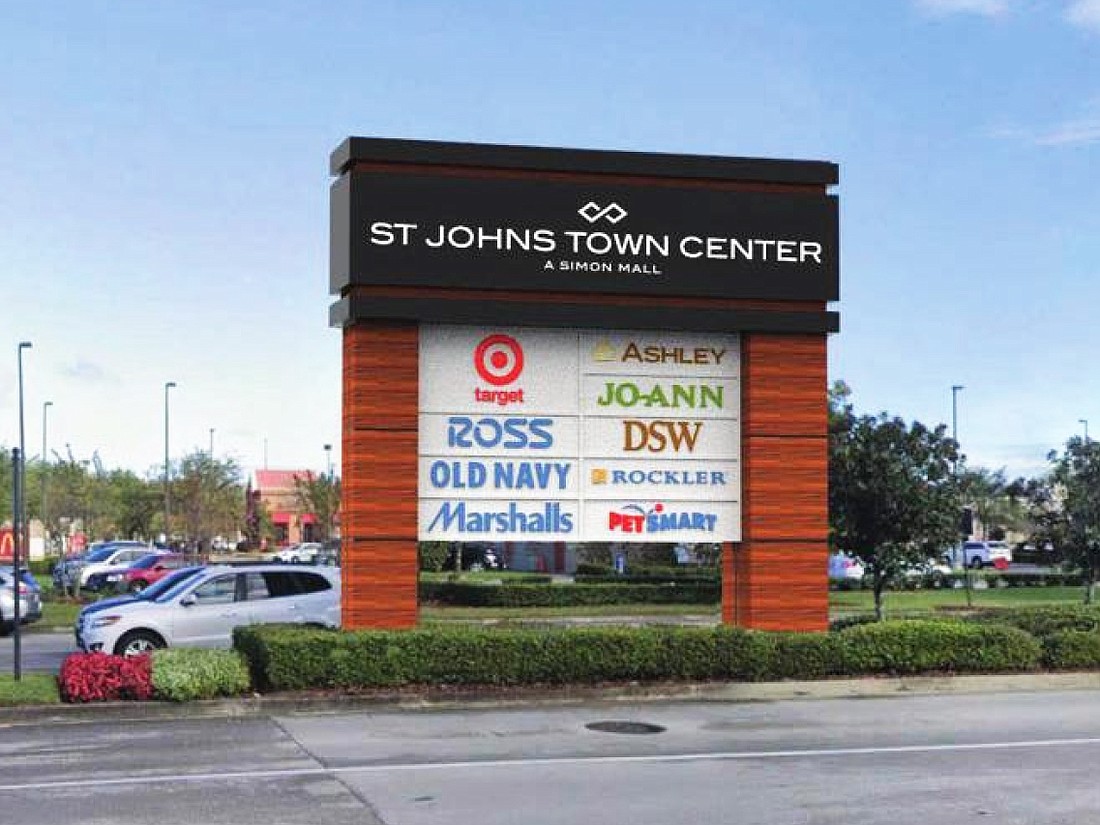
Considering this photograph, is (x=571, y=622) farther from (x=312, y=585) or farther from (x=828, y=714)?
(x=828, y=714)

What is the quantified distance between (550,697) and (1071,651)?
757cm

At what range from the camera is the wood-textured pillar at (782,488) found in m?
21.2

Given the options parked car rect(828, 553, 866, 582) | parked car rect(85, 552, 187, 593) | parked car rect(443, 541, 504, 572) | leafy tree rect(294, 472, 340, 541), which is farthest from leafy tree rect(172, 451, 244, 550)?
parked car rect(828, 553, 866, 582)

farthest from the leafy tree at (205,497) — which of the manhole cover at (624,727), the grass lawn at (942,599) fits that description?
the manhole cover at (624,727)

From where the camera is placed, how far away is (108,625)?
2358 centimetres

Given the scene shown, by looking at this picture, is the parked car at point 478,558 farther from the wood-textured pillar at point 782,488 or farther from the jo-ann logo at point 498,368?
the jo-ann logo at point 498,368

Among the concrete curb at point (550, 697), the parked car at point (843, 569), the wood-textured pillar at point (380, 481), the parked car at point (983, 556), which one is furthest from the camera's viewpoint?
the parked car at point (983, 556)

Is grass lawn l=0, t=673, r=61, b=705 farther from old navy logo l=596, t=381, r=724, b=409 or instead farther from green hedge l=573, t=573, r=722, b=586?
green hedge l=573, t=573, r=722, b=586

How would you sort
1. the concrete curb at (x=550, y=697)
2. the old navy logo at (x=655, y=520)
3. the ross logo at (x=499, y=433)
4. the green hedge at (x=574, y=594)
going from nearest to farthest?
the concrete curb at (x=550, y=697) < the ross logo at (x=499, y=433) < the old navy logo at (x=655, y=520) < the green hedge at (x=574, y=594)

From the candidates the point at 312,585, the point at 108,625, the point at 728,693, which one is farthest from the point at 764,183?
the point at 108,625

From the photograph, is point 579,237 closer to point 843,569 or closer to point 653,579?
point 653,579

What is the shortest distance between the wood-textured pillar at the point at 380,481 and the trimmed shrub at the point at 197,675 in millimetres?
1777

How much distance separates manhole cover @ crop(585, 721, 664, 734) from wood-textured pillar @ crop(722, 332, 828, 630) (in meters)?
4.55

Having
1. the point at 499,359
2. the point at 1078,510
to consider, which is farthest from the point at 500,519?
the point at 1078,510
